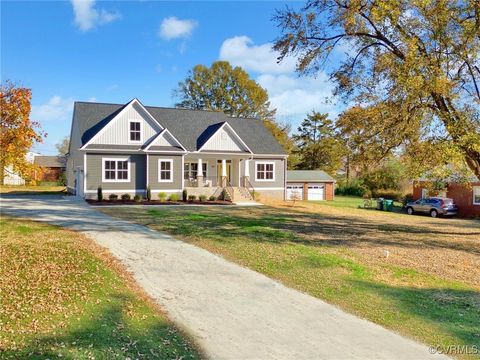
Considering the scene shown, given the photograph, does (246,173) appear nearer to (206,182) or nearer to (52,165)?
(206,182)

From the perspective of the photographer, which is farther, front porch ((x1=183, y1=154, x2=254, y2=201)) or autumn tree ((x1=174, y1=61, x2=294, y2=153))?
autumn tree ((x1=174, y1=61, x2=294, y2=153))

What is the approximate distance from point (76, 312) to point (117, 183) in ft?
76.1

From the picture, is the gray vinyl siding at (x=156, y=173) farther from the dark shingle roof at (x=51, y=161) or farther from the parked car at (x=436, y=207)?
the dark shingle roof at (x=51, y=161)

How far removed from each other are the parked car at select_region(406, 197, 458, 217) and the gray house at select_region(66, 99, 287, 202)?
11.0 metres

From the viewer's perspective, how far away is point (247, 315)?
22.7 ft

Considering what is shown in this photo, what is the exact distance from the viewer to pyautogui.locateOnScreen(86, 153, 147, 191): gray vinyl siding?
28000 mm

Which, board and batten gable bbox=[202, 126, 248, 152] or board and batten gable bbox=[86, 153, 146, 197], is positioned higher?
board and batten gable bbox=[202, 126, 248, 152]

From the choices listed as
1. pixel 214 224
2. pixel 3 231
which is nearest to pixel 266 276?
pixel 214 224

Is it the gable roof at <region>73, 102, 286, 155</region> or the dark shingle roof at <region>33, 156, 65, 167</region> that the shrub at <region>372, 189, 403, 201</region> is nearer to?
the gable roof at <region>73, 102, 286, 155</region>

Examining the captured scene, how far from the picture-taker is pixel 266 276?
9375 mm

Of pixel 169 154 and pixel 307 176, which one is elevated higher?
pixel 169 154

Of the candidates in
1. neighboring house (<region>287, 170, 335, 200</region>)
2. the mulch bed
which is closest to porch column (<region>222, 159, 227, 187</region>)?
the mulch bed

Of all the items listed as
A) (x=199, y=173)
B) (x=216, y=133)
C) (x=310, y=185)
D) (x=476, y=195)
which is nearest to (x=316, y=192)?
(x=310, y=185)

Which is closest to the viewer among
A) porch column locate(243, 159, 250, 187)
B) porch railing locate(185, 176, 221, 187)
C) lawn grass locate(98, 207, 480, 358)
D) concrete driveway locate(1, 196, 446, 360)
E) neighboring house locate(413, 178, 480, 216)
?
concrete driveway locate(1, 196, 446, 360)
